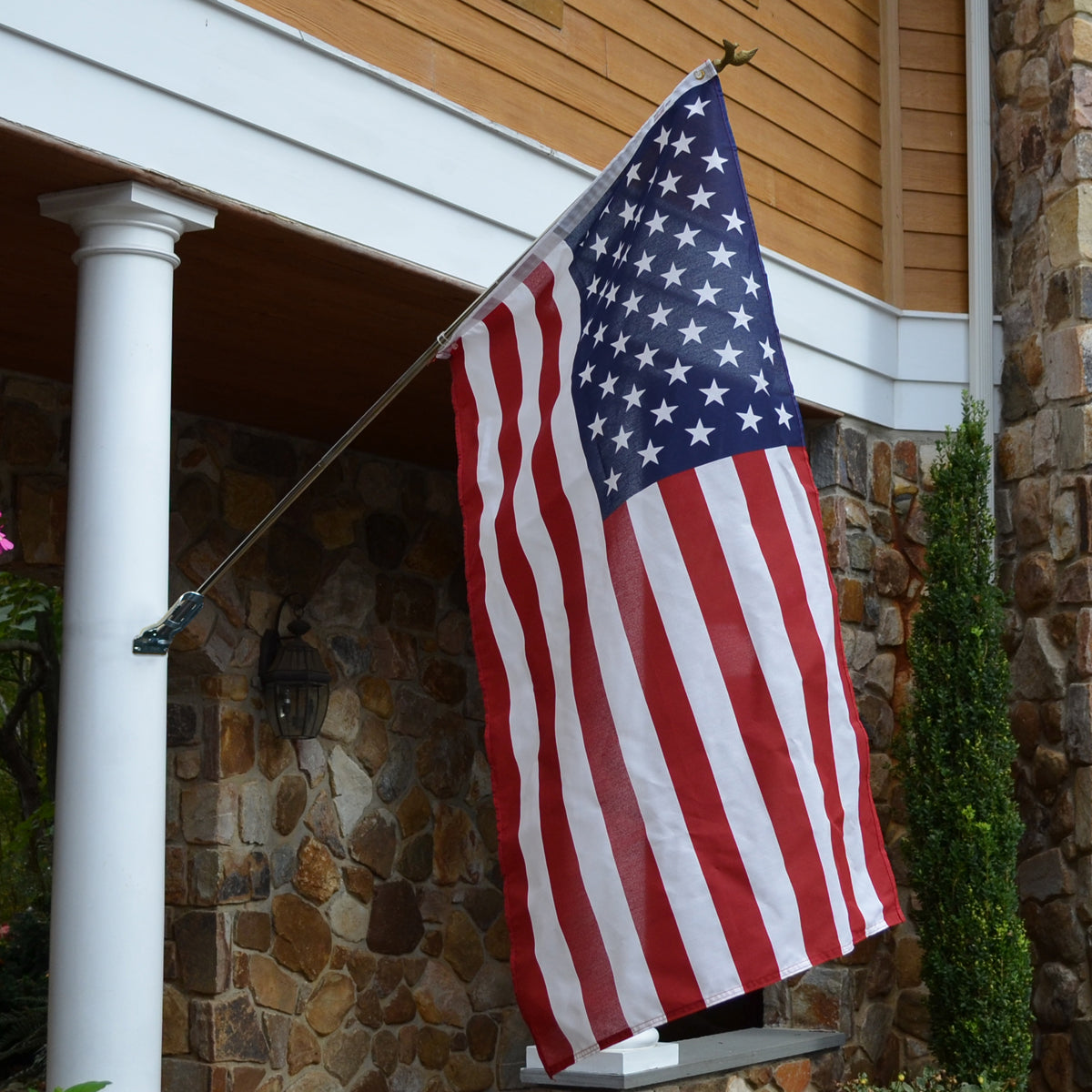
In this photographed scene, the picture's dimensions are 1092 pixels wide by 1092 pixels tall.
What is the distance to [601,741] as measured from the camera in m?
2.72

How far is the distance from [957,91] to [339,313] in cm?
326

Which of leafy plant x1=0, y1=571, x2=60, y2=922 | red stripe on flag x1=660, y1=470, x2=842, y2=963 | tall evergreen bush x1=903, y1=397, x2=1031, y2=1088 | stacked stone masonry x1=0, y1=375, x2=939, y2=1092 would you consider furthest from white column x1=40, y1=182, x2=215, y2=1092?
leafy plant x1=0, y1=571, x2=60, y2=922

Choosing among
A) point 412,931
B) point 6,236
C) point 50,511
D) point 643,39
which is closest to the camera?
point 6,236

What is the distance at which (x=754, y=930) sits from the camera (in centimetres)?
261

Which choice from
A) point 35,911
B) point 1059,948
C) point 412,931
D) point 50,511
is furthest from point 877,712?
point 35,911

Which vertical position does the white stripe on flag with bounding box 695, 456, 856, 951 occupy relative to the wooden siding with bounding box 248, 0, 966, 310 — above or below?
below

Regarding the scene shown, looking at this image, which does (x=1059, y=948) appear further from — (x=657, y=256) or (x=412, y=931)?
(x=657, y=256)

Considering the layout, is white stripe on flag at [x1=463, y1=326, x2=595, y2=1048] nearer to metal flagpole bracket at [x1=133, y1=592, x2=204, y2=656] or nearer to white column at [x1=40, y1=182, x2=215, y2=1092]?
metal flagpole bracket at [x1=133, y1=592, x2=204, y2=656]

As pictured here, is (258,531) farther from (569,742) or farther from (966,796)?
(966,796)

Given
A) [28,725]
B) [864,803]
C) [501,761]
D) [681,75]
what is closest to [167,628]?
[501,761]

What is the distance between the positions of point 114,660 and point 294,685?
2488 millimetres

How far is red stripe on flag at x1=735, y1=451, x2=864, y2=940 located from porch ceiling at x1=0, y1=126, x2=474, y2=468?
4.72ft

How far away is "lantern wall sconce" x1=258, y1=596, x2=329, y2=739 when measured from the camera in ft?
18.2

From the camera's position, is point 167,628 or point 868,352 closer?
point 167,628
